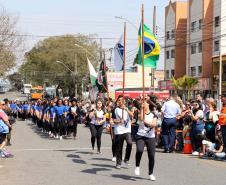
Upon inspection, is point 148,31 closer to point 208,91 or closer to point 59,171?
point 59,171

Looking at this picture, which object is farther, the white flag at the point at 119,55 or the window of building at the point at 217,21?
the window of building at the point at 217,21

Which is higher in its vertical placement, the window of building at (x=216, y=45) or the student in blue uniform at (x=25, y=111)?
the window of building at (x=216, y=45)

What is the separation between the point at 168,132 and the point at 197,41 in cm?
4009

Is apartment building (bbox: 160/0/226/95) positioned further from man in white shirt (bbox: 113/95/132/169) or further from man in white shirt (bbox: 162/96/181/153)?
man in white shirt (bbox: 113/95/132/169)

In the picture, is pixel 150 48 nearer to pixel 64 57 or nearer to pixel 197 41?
pixel 197 41

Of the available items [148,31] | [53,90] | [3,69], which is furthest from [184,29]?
[148,31]

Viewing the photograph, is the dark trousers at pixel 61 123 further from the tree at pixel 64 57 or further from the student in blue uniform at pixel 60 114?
the tree at pixel 64 57

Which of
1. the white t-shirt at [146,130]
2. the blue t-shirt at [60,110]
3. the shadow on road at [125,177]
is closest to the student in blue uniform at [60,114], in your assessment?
the blue t-shirt at [60,110]

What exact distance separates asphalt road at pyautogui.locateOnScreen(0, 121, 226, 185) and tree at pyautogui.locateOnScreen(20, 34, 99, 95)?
60806mm

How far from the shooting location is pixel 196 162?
1440 cm

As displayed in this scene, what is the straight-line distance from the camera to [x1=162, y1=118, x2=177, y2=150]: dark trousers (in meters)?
16.9

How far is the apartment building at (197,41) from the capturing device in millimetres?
50938

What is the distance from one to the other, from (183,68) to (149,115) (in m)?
50.1

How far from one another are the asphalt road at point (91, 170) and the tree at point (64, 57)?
60.8 meters
